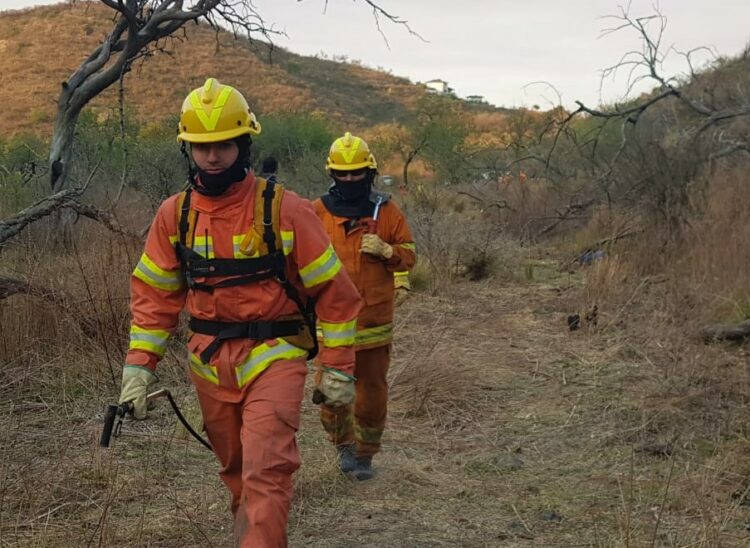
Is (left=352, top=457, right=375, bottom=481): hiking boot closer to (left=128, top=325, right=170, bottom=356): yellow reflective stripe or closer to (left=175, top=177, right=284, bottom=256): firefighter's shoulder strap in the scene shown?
(left=128, top=325, right=170, bottom=356): yellow reflective stripe

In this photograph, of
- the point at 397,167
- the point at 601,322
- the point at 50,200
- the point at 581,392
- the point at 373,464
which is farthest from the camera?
the point at 397,167

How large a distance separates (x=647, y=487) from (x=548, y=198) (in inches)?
441

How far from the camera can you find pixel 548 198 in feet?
49.0

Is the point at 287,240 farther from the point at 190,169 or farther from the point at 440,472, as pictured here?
the point at 440,472

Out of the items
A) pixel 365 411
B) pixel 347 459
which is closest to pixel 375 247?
pixel 365 411

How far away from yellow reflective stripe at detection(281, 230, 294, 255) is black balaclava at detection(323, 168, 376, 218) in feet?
4.90

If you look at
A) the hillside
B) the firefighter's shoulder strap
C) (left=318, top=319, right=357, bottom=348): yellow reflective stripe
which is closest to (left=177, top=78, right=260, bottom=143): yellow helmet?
the firefighter's shoulder strap

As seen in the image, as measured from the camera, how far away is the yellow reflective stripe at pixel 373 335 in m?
4.32

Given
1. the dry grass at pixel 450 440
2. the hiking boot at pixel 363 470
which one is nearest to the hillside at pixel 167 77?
the dry grass at pixel 450 440

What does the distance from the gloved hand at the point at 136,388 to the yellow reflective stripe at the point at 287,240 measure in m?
0.68

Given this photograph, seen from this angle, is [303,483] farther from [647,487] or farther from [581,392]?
[581,392]

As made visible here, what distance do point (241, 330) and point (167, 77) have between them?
2054 inches

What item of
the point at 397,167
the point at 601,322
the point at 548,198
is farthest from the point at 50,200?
the point at 397,167

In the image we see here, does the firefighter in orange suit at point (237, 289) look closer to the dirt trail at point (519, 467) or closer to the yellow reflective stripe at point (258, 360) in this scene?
the yellow reflective stripe at point (258, 360)
